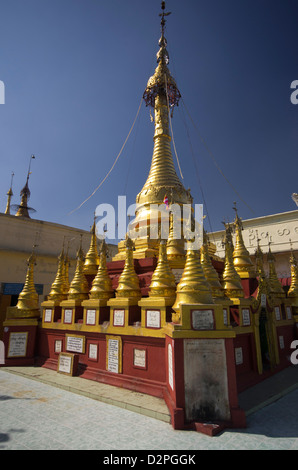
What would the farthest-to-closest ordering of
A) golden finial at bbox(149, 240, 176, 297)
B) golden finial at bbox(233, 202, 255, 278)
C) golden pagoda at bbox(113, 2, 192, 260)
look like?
golden pagoda at bbox(113, 2, 192, 260)
golden finial at bbox(233, 202, 255, 278)
golden finial at bbox(149, 240, 176, 297)

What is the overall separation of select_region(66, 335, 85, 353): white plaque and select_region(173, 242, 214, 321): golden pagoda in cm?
477

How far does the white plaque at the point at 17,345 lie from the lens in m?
11.6

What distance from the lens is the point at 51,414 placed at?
6574 mm

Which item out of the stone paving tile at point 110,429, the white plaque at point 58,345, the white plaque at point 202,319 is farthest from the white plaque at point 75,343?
the white plaque at point 202,319

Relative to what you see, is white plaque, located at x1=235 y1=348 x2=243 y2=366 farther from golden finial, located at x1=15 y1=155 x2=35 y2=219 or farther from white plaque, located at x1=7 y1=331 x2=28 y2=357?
golden finial, located at x1=15 y1=155 x2=35 y2=219

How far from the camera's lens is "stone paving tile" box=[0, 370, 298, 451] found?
5023mm

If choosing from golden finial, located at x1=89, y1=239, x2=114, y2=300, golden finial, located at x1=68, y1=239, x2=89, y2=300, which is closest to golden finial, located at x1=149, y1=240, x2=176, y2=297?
golden finial, located at x1=89, y1=239, x2=114, y2=300

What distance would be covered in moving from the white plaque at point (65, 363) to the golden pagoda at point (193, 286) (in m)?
5.02

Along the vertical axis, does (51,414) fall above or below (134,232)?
below

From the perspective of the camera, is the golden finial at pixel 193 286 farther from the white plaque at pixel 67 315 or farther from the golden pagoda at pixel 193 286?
the white plaque at pixel 67 315
